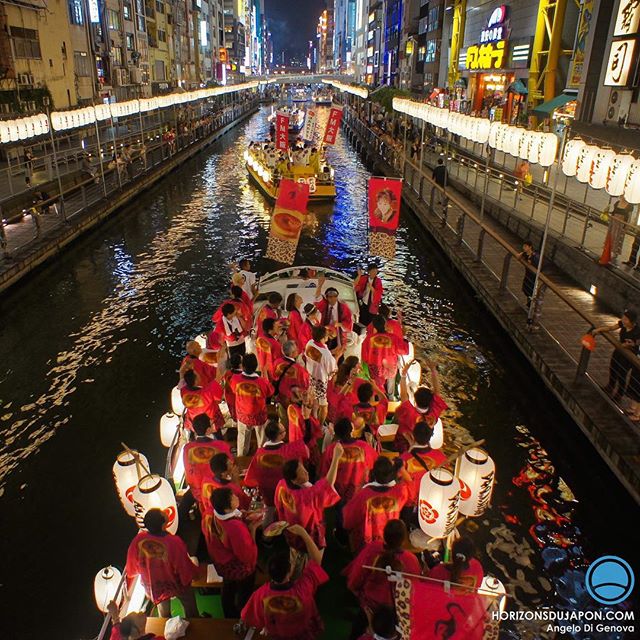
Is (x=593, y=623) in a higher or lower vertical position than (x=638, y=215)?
lower

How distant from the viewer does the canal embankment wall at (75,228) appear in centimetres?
1702

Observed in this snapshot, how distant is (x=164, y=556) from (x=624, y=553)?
628 cm

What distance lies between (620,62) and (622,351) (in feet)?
54.7

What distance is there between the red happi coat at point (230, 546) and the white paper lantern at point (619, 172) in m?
11.4

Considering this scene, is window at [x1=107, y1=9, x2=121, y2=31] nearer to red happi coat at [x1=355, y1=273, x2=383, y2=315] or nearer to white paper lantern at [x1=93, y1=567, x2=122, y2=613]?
red happi coat at [x1=355, y1=273, x2=383, y2=315]

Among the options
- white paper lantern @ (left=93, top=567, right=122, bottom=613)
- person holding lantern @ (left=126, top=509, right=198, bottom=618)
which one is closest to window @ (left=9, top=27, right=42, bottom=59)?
→ white paper lantern @ (left=93, top=567, right=122, bottom=613)

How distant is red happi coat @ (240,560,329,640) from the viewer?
4.34m

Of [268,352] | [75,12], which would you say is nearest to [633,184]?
[268,352]

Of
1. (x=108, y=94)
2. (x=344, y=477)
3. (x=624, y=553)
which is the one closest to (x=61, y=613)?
(x=344, y=477)

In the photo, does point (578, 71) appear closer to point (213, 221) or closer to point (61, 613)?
point (213, 221)

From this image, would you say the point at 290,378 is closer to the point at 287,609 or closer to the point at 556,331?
the point at 287,609

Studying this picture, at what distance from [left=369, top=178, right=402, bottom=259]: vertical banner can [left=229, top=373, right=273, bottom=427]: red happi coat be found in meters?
6.60

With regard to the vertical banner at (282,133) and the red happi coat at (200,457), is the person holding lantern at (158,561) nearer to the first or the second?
the red happi coat at (200,457)

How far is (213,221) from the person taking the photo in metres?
25.8
